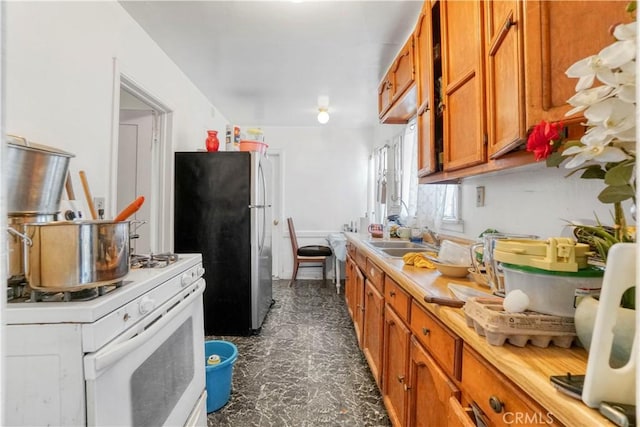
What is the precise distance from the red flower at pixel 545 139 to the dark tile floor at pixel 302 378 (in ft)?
5.16

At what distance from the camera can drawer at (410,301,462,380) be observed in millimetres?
842

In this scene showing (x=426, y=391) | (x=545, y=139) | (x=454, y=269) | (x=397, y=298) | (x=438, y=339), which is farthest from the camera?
(x=397, y=298)

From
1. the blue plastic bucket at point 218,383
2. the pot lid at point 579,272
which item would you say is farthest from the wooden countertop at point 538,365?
the blue plastic bucket at point 218,383

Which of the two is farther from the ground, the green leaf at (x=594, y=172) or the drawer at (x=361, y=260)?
the green leaf at (x=594, y=172)

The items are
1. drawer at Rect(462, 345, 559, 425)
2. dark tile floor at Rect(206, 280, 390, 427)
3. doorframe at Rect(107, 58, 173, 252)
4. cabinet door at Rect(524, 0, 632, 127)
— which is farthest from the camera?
doorframe at Rect(107, 58, 173, 252)

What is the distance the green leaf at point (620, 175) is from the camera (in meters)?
0.50

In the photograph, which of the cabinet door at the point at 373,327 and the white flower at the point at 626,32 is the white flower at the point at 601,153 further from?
the cabinet door at the point at 373,327

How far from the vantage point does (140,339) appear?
865 mm

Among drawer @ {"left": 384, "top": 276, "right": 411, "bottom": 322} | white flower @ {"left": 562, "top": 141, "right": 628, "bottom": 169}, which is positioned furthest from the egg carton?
drawer @ {"left": 384, "top": 276, "right": 411, "bottom": 322}

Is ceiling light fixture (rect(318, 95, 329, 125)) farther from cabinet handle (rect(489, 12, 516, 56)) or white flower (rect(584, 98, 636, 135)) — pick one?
white flower (rect(584, 98, 636, 135))

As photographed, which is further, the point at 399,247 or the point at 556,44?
the point at 399,247

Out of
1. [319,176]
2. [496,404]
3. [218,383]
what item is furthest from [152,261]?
[319,176]

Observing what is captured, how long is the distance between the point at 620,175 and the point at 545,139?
21 centimetres

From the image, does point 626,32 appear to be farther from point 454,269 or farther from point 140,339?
point 140,339
